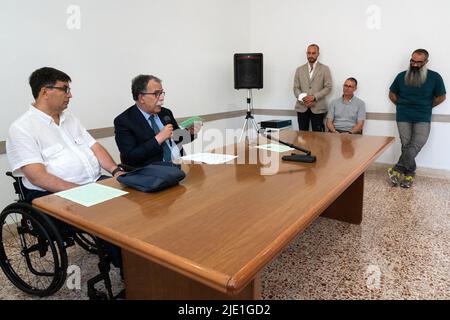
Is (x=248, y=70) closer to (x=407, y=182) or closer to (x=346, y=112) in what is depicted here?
(x=346, y=112)

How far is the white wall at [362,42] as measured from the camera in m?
4.14

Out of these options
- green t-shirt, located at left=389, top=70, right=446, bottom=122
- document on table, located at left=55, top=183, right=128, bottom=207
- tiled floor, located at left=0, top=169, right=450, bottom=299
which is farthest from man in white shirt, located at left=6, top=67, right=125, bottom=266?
green t-shirt, located at left=389, top=70, right=446, bottom=122

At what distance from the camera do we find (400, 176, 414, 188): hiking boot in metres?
3.89

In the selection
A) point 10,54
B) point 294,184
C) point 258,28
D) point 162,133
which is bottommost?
point 294,184

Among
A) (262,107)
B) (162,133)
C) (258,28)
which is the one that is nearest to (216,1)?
(258,28)

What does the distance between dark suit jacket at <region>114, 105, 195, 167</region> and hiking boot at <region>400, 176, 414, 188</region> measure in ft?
9.65

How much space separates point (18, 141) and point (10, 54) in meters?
1.27

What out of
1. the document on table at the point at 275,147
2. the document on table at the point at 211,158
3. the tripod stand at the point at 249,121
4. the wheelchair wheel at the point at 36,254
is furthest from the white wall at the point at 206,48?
the document on table at the point at 275,147

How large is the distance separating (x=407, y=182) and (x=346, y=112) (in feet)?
3.78

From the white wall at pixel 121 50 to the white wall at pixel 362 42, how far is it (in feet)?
1.83

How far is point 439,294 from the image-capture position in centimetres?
193

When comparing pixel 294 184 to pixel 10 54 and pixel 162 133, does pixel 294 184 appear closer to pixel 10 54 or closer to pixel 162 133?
pixel 162 133

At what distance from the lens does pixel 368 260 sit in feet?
7.61

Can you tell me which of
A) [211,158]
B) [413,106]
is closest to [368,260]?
[211,158]
